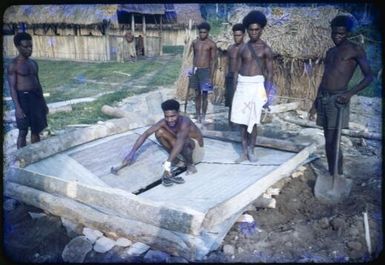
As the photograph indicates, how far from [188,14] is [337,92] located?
14771 millimetres

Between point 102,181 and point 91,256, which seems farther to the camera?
point 102,181

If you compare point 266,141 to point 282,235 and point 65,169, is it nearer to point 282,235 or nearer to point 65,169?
point 282,235

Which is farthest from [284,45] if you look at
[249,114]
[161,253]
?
[161,253]

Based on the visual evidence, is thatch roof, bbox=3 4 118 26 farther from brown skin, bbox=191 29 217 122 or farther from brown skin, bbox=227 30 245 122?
brown skin, bbox=227 30 245 122

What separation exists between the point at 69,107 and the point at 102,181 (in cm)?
441

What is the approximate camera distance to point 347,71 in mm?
3760

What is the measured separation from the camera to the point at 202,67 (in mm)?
6699

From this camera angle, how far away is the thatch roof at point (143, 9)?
1452 cm

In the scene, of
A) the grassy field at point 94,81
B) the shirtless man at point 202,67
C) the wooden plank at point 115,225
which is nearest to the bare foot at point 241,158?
the wooden plank at point 115,225

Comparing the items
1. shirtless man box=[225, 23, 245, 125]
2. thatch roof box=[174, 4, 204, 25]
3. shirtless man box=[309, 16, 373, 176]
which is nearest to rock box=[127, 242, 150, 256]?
shirtless man box=[309, 16, 373, 176]

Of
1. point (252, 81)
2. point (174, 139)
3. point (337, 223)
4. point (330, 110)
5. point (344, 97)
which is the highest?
point (252, 81)

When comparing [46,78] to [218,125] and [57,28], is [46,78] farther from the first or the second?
[218,125]

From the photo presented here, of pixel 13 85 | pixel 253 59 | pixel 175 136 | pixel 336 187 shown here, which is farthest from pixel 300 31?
pixel 13 85

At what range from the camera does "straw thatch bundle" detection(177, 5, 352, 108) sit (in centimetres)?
777
